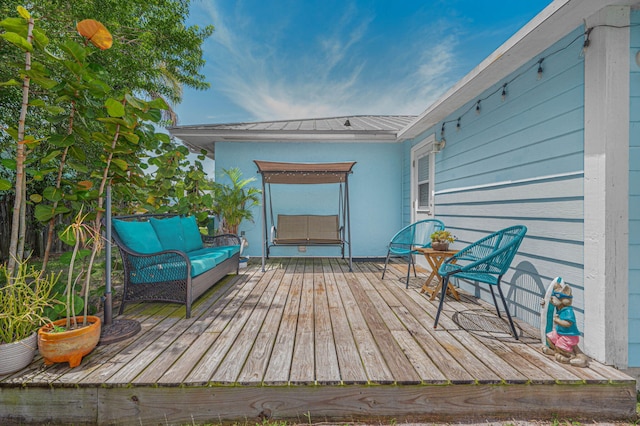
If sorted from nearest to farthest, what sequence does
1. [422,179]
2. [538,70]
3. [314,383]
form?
1. [314,383]
2. [538,70]
3. [422,179]

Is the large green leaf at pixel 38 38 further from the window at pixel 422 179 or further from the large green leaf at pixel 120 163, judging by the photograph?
the window at pixel 422 179

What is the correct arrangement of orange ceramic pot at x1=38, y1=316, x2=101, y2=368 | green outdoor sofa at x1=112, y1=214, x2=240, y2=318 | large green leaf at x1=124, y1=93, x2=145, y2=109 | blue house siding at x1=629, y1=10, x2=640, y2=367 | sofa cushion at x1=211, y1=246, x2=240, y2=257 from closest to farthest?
orange ceramic pot at x1=38, y1=316, x2=101, y2=368 < blue house siding at x1=629, y1=10, x2=640, y2=367 < large green leaf at x1=124, y1=93, x2=145, y2=109 < green outdoor sofa at x1=112, y1=214, x2=240, y2=318 < sofa cushion at x1=211, y1=246, x2=240, y2=257

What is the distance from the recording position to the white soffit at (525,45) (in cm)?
161

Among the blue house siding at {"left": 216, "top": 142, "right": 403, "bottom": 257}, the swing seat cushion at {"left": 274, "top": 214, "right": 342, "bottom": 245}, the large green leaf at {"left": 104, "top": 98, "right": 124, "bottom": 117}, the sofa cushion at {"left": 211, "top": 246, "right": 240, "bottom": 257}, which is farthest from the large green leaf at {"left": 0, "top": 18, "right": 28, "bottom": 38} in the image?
the blue house siding at {"left": 216, "top": 142, "right": 403, "bottom": 257}

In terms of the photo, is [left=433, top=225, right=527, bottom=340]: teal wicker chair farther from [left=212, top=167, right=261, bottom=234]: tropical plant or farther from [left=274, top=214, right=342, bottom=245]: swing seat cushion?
[left=212, top=167, right=261, bottom=234]: tropical plant

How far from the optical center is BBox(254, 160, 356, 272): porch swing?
411 centimetres

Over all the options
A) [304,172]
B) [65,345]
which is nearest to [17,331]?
[65,345]

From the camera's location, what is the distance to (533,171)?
7.19 feet

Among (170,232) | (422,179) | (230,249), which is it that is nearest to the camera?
(170,232)

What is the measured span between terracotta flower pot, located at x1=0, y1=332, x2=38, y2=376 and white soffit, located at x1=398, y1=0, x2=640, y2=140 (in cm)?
368

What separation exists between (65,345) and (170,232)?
1.55 m

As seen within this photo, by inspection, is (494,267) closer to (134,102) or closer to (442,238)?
(442,238)

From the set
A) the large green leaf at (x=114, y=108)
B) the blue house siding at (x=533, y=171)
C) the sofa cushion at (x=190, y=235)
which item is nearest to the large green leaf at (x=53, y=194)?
the large green leaf at (x=114, y=108)

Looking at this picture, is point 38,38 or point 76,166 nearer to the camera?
point 38,38
